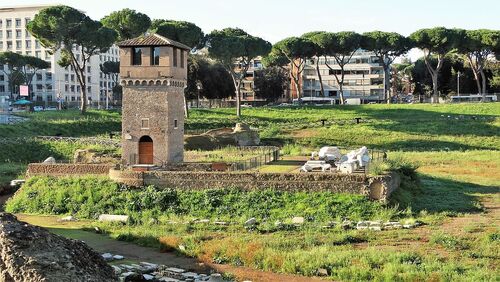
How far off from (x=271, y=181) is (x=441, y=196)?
10.1 meters

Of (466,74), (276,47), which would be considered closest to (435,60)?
(466,74)

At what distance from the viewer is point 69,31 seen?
70625mm

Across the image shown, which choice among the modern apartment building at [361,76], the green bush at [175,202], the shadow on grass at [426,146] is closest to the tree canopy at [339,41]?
the shadow on grass at [426,146]

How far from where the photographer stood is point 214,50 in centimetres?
7875

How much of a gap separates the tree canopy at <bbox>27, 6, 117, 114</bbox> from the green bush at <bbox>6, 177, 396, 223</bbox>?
119 feet

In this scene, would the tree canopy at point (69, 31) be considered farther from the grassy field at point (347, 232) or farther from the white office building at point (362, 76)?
the white office building at point (362, 76)

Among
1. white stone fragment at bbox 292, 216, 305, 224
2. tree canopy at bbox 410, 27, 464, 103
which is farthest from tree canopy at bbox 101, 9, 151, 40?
white stone fragment at bbox 292, 216, 305, 224

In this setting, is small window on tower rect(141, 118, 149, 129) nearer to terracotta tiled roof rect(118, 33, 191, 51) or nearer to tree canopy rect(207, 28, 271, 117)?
terracotta tiled roof rect(118, 33, 191, 51)

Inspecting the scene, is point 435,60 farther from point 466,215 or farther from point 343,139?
point 466,215

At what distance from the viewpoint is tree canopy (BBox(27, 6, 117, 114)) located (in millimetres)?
69062

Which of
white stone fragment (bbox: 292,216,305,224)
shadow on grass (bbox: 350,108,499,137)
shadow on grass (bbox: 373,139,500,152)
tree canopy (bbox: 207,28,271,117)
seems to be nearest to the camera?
white stone fragment (bbox: 292,216,305,224)

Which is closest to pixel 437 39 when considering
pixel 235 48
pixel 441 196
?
pixel 235 48

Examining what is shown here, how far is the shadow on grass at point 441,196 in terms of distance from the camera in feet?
105

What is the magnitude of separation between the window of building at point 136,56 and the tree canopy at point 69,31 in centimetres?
3363
